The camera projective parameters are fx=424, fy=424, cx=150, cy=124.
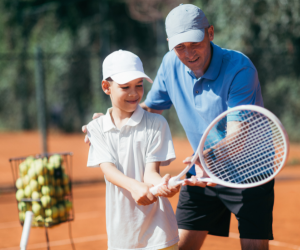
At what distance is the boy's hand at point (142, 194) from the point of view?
78.3 inches

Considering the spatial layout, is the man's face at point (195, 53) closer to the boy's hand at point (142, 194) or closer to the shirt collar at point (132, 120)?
the shirt collar at point (132, 120)

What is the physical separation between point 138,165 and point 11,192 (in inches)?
215

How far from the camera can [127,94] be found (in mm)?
2129

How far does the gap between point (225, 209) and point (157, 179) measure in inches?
36.3

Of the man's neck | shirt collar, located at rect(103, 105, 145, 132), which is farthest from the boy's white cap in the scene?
the man's neck

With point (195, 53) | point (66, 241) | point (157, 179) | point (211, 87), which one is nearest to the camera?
point (157, 179)

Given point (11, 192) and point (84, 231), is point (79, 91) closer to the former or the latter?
point (11, 192)

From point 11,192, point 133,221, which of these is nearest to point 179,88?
point 133,221

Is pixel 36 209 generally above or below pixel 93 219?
above

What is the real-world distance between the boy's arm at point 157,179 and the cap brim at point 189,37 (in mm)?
646

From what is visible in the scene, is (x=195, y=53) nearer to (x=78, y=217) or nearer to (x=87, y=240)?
(x=87, y=240)

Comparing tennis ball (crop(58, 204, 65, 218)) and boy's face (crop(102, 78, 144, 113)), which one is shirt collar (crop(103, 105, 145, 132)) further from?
tennis ball (crop(58, 204, 65, 218))

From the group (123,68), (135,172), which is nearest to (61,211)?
(135,172)

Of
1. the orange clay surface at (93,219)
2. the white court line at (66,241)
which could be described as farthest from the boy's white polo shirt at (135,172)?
the white court line at (66,241)
